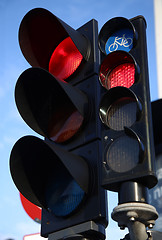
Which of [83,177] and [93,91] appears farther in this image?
[93,91]

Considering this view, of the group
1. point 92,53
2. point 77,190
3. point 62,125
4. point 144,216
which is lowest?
point 144,216

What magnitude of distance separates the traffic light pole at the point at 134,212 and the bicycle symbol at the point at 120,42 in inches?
36.0

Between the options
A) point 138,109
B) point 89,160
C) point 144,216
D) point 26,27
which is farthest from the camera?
point 26,27

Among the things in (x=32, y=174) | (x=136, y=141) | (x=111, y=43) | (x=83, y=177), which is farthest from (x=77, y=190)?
(x=111, y=43)

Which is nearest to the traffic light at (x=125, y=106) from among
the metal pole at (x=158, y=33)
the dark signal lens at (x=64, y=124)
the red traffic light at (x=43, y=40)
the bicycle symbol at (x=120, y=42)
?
the bicycle symbol at (x=120, y=42)

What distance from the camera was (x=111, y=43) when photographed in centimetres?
288

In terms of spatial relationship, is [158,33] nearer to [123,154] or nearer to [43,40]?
[43,40]

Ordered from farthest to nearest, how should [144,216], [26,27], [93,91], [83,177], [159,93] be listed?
[159,93] < [26,27] < [93,91] < [83,177] < [144,216]

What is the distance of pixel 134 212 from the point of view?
2.16 meters

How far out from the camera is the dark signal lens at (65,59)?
3.33 metres

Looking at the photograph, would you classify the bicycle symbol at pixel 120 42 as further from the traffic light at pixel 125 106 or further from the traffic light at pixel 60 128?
the traffic light at pixel 60 128

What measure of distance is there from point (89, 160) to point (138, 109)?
60 cm

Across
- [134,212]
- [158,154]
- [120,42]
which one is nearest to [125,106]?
[120,42]

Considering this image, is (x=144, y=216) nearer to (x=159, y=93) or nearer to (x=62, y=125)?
(x=62, y=125)
